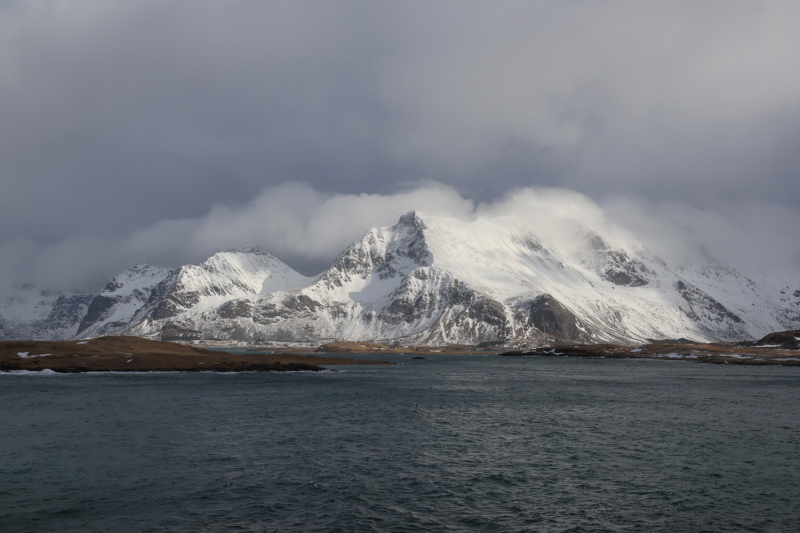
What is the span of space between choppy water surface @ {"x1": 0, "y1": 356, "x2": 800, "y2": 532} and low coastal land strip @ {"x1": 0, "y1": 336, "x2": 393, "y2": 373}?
194 feet

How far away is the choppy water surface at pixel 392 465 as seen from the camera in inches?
1223

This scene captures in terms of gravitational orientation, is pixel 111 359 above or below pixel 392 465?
above

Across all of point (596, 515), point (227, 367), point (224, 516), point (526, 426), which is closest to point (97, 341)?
point (227, 367)

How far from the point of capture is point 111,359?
14450 centimetres

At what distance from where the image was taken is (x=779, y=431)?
58.8 metres

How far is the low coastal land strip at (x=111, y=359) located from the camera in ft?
447

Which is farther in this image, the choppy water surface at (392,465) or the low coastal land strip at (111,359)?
the low coastal land strip at (111,359)

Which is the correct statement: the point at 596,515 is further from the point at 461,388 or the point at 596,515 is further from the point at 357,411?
the point at 461,388

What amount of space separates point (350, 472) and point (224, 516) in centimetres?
1208

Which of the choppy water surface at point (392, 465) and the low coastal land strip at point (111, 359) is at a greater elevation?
the low coastal land strip at point (111, 359)

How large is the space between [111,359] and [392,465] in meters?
124

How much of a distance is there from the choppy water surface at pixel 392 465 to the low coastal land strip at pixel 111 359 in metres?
59.1

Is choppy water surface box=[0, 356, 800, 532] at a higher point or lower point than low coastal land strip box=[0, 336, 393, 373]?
lower

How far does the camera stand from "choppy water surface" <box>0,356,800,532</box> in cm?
3106
